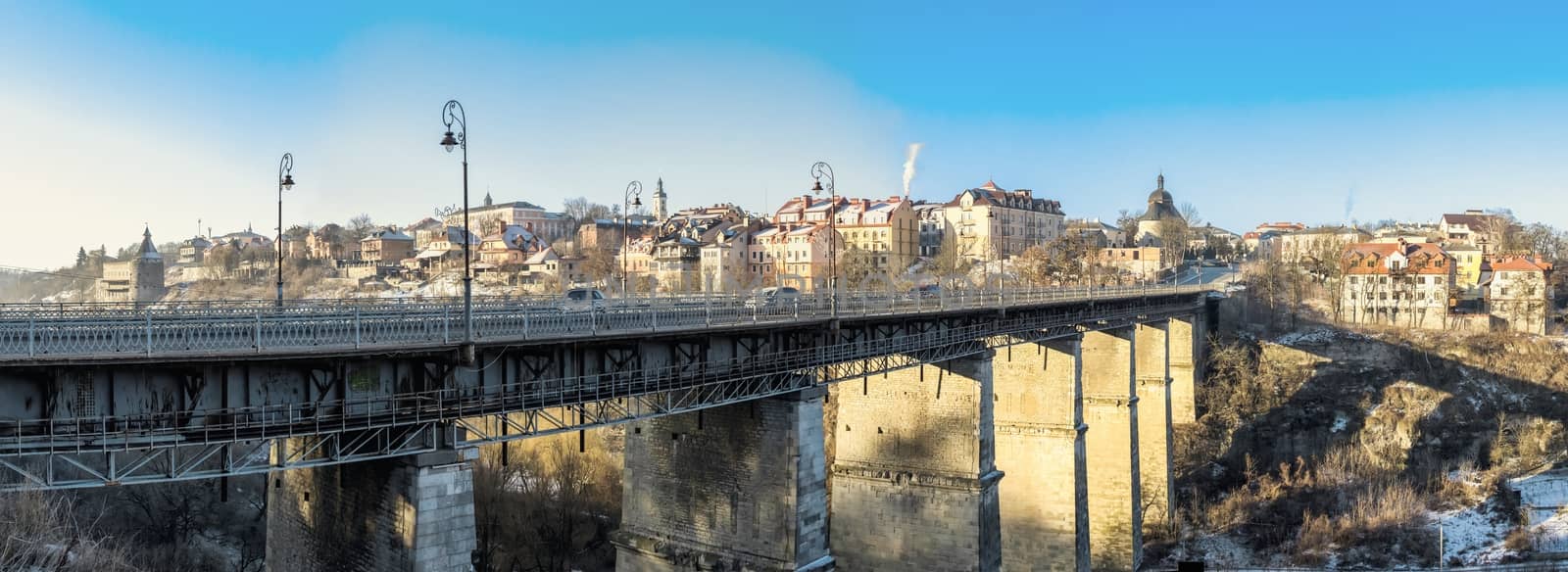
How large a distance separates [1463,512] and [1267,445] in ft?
41.1

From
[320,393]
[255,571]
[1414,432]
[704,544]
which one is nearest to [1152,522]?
[1414,432]

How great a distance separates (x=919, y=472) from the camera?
30938 millimetres

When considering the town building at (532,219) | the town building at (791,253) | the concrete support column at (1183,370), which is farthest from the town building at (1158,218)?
the town building at (532,219)

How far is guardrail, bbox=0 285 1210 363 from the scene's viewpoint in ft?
42.5

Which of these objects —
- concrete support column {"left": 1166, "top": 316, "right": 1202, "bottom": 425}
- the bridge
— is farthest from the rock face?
the bridge

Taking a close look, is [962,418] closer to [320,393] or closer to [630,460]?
[630,460]

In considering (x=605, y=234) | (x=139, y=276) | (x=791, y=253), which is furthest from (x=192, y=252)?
(x=791, y=253)

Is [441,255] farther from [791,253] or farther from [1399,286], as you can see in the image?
[1399,286]

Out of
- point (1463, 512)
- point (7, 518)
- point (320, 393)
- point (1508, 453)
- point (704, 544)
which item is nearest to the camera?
point (320, 393)

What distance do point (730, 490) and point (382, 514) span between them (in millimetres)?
8949

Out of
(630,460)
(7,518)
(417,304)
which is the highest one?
(417,304)

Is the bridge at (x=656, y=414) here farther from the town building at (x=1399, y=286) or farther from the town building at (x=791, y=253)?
the town building at (x=791, y=253)

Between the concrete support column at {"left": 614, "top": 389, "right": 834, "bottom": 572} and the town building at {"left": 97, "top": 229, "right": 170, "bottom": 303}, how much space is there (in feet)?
171

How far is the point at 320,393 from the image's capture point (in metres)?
15.2
